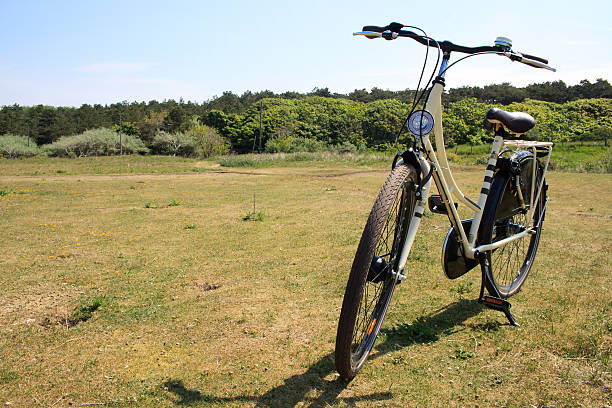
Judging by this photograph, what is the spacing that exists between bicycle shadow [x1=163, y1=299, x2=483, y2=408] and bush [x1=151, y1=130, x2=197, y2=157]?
63855 millimetres

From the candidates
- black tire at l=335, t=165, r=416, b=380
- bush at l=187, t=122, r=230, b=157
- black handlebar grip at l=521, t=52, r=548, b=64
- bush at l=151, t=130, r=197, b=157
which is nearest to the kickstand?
black tire at l=335, t=165, r=416, b=380

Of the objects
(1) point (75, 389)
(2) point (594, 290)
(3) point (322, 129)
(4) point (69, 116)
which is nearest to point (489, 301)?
(2) point (594, 290)

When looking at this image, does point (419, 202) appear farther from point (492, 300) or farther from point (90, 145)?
point (90, 145)

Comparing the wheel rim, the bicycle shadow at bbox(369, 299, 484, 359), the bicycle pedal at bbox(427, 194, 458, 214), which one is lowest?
the bicycle shadow at bbox(369, 299, 484, 359)

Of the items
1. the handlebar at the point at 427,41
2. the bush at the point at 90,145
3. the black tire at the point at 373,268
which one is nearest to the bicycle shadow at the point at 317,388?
the black tire at the point at 373,268

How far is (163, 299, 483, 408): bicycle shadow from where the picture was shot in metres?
2.60

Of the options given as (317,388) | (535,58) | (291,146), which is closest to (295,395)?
(317,388)

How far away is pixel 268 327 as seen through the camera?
3703 mm

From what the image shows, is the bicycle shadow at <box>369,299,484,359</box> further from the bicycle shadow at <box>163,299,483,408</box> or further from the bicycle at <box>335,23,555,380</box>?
the bicycle at <box>335,23,555,380</box>

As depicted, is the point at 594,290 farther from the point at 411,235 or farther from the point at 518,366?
the point at 411,235

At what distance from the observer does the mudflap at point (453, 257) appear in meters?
3.29

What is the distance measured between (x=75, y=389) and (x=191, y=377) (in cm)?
75

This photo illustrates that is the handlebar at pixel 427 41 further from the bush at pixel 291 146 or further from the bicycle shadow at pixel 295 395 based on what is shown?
the bush at pixel 291 146

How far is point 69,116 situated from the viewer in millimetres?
85562
